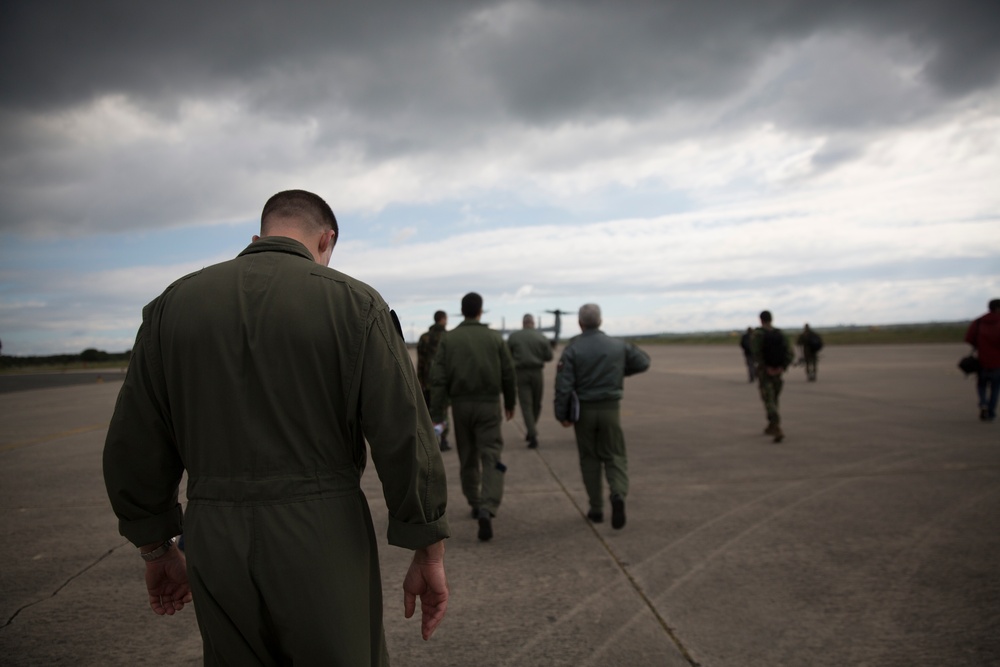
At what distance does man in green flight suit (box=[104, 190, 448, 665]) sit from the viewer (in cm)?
191

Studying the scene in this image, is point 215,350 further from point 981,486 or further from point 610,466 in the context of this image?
point 981,486

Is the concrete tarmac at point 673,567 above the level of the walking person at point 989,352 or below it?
below

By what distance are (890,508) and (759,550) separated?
193 cm

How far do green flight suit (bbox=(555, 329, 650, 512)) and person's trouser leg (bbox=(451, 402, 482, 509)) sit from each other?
2.66 ft

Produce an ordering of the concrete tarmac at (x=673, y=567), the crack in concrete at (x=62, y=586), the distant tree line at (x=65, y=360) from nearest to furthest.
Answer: the concrete tarmac at (x=673, y=567) → the crack in concrete at (x=62, y=586) → the distant tree line at (x=65, y=360)

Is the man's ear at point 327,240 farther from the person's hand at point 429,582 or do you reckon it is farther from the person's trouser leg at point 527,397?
the person's trouser leg at point 527,397

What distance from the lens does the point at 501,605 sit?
13.8 ft

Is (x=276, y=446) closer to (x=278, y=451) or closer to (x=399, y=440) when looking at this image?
(x=278, y=451)

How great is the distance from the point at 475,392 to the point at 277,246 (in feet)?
13.4

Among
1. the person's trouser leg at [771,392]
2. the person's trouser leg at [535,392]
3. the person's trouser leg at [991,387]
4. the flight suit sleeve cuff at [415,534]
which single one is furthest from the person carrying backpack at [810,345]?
the flight suit sleeve cuff at [415,534]

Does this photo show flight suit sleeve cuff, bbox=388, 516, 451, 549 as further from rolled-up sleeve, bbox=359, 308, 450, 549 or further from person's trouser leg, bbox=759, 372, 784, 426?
person's trouser leg, bbox=759, 372, 784, 426

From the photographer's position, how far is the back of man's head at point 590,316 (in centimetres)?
672

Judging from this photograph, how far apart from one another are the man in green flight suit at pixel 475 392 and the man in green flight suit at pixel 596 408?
56cm

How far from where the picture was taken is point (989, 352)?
36.5 feet
